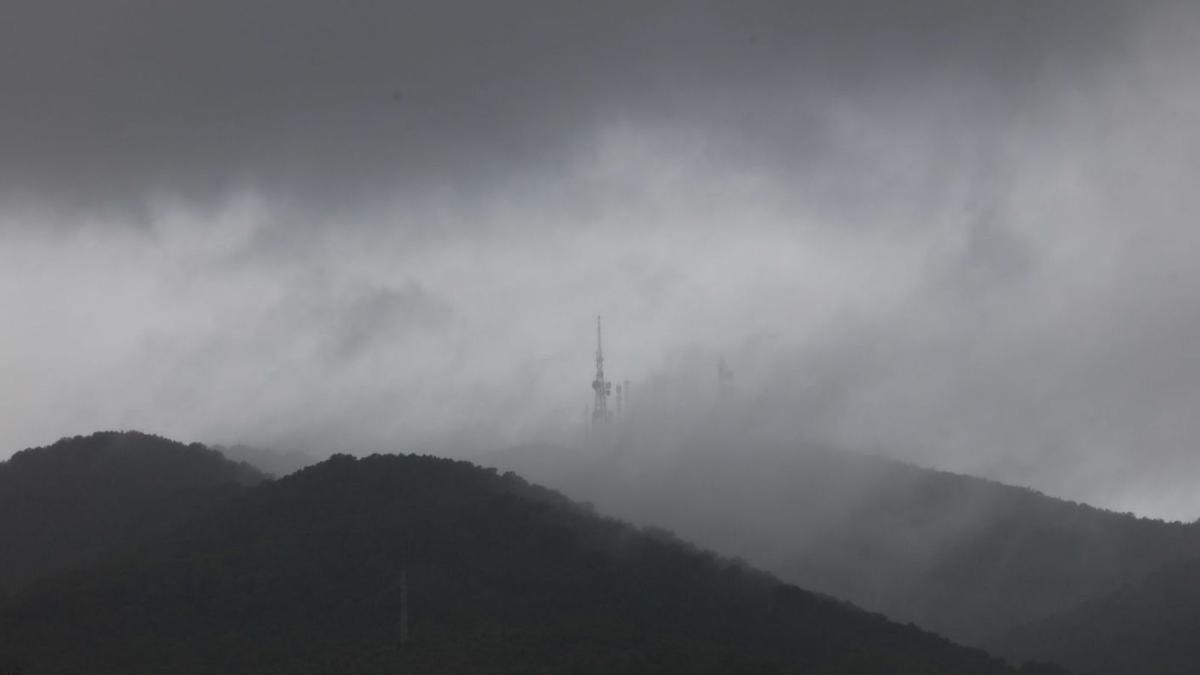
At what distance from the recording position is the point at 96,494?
5674 inches

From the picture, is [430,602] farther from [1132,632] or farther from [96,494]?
[1132,632]

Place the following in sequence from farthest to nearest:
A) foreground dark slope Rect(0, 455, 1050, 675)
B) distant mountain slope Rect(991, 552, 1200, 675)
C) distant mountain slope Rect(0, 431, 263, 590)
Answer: distant mountain slope Rect(0, 431, 263, 590), distant mountain slope Rect(991, 552, 1200, 675), foreground dark slope Rect(0, 455, 1050, 675)

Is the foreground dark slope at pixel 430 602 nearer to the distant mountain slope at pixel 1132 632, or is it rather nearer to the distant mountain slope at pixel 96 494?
the distant mountain slope at pixel 96 494

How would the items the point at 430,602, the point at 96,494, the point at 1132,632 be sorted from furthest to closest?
1. the point at 96,494
2. the point at 1132,632
3. the point at 430,602

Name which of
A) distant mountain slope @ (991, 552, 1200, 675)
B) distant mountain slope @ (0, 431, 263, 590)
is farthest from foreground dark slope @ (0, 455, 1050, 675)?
distant mountain slope @ (991, 552, 1200, 675)

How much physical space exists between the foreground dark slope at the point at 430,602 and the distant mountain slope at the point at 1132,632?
1572 centimetres

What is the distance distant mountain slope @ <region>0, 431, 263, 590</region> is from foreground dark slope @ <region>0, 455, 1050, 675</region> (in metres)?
11.5

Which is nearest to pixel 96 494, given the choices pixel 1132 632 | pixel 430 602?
pixel 430 602

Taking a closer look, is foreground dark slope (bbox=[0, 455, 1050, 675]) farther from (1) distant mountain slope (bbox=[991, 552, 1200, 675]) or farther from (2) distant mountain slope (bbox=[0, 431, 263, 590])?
(1) distant mountain slope (bbox=[991, 552, 1200, 675])

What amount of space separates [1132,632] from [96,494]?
277 feet

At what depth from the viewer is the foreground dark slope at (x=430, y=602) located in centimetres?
9906

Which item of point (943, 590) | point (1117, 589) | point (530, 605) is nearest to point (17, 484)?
point (530, 605)

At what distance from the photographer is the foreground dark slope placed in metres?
99.1

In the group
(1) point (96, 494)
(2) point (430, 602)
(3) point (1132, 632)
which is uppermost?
(1) point (96, 494)
